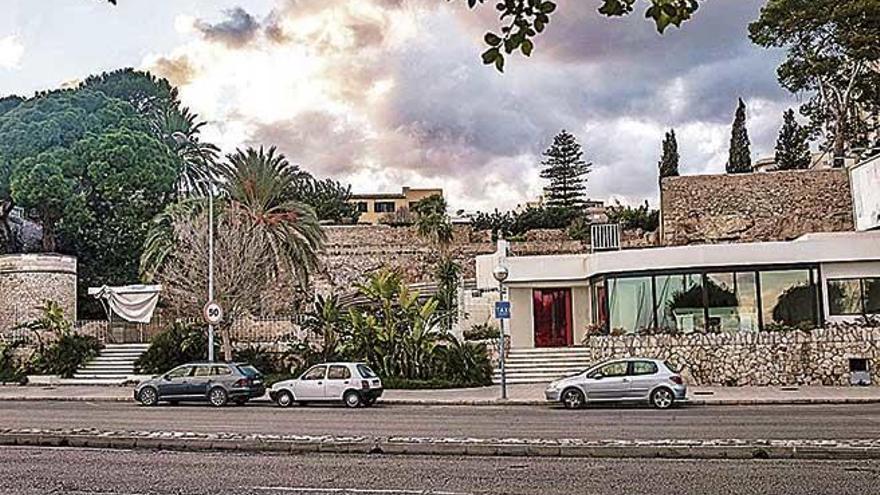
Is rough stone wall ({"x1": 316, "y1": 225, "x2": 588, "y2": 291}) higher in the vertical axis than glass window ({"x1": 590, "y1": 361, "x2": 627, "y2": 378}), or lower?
higher

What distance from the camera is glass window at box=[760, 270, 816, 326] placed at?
33.5 meters

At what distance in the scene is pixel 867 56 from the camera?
43.9m

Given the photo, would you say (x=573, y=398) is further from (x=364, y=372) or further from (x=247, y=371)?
(x=247, y=371)

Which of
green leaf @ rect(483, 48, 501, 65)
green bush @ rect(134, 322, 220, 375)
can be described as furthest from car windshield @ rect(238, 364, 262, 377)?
green leaf @ rect(483, 48, 501, 65)

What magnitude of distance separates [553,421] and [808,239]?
17.1 meters

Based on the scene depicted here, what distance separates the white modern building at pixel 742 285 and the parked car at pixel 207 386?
10.7 meters

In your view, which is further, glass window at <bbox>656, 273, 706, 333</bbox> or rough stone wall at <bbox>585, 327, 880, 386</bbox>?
glass window at <bbox>656, 273, 706, 333</bbox>

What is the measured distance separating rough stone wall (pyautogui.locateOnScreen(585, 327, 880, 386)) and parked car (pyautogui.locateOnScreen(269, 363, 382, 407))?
11065 millimetres

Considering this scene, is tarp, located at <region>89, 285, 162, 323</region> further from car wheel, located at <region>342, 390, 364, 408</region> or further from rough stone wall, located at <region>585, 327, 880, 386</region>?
rough stone wall, located at <region>585, 327, 880, 386</region>

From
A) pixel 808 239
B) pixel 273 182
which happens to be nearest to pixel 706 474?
pixel 808 239

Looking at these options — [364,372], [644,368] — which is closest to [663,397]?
[644,368]

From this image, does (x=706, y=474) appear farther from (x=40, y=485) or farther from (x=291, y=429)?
(x=291, y=429)

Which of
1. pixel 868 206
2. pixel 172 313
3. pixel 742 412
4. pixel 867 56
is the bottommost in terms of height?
pixel 742 412

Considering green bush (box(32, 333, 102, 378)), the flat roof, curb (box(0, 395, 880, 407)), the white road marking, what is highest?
the flat roof
